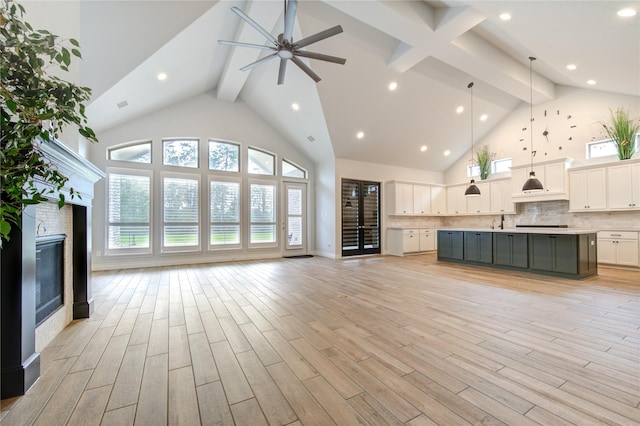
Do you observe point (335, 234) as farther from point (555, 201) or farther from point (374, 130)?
point (555, 201)

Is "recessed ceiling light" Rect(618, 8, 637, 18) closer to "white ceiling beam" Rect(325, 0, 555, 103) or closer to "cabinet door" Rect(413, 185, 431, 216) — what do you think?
"white ceiling beam" Rect(325, 0, 555, 103)

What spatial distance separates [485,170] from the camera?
8.80 m

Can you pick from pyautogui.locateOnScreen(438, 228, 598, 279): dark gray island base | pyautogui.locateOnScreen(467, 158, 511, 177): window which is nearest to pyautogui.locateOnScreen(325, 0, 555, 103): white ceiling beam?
pyautogui.locateOnScreen(467, 158, 511, 177): window

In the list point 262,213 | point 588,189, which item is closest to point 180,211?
point 262,213

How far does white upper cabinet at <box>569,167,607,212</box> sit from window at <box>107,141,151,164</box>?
10.2 m

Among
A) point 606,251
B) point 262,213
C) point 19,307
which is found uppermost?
point 262,213

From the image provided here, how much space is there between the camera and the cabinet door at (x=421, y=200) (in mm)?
9109

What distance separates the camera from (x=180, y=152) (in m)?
6.95

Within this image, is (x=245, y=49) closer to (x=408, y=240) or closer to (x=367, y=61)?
(x=367, y=61)

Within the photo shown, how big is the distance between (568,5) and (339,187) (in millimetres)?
5527

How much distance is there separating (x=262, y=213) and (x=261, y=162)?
1486 millimetres

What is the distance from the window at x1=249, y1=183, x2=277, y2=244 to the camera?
7.75 m

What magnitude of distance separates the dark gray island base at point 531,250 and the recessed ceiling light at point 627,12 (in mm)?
3155

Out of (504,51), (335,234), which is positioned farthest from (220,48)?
(504,51)
